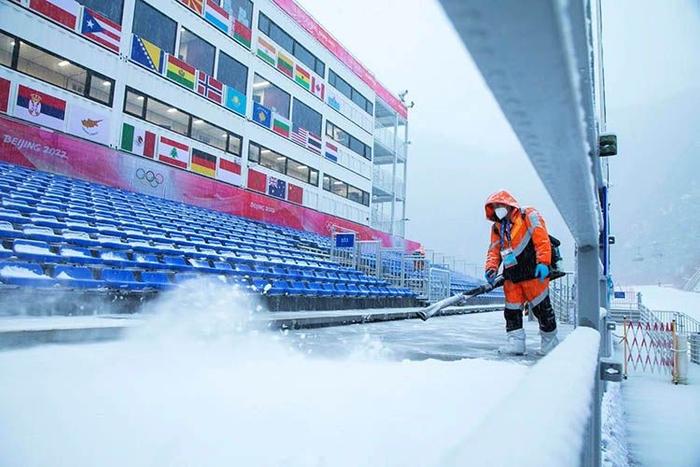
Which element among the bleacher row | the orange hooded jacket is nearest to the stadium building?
the bleacher row

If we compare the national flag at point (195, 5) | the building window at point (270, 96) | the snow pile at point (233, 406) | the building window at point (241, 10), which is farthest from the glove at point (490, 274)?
the building window at point (241, 10)

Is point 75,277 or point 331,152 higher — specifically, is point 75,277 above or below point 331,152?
below

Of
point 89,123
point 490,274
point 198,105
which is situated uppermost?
point 198,105

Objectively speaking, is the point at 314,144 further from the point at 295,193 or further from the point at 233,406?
the point at 233,406

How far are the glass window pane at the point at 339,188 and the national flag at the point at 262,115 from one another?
488 centimetres

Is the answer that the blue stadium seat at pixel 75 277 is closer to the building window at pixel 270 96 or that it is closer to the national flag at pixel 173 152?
the national flag at pixel 173 152

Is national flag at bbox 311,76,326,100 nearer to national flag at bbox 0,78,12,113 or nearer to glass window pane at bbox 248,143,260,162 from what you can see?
glass window pane at bbox 248,143,260,162

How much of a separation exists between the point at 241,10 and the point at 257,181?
20.8 ft

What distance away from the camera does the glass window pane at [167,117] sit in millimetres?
12859

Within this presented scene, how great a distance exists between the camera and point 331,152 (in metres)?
21.0

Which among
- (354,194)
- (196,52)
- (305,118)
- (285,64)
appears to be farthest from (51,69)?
(354,194)

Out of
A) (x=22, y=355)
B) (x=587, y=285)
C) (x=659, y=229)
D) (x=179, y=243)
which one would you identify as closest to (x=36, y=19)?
(x=179, y=243)

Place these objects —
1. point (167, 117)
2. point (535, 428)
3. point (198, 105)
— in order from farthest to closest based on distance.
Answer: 1. point (198, 105)
2. point (167, 117)
3. point (535, 428)

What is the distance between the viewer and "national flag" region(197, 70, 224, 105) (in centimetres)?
1441
